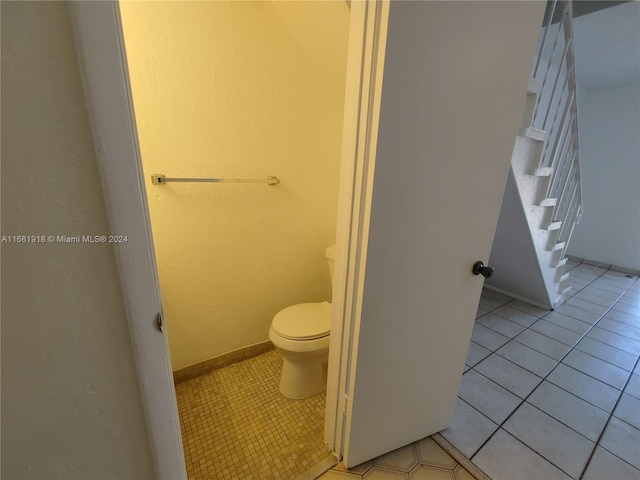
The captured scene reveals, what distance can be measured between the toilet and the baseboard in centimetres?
31

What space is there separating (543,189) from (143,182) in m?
2.24

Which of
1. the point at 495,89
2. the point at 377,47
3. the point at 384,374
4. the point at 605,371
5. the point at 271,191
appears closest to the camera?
the point at 377,47

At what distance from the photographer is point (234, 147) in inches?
54.7

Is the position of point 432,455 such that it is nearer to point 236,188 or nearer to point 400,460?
point 400,460

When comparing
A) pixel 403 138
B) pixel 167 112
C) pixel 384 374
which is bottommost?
pixel 384 374

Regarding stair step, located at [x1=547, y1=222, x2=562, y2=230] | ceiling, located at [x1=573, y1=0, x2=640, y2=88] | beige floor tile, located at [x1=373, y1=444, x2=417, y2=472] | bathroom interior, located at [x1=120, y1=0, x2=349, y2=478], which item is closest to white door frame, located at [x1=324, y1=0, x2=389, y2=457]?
beige floor tile, located at [x1=373, y1=444, x2=417, y2=472]

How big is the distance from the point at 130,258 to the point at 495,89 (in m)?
1.10

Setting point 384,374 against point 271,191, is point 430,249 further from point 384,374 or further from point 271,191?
point 271,191

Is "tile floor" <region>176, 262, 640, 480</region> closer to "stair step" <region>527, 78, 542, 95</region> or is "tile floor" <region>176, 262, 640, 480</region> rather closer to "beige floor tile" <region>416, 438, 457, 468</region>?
"beige floor tile" <region>416, 438, 457, 468</region>

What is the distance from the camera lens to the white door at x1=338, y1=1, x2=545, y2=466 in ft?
2.35

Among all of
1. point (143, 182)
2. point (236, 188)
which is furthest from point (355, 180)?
point (236, 188)

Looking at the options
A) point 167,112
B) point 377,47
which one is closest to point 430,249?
point 377,47

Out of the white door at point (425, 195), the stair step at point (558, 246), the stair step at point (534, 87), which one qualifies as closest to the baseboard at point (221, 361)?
the white door at point (425, 195)

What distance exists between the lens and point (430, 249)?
35.4 inches
